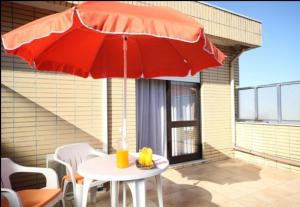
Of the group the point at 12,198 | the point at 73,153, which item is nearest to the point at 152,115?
the point at 73,153

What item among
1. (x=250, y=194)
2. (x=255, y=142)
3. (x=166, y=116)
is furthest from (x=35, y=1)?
(x=255, y=142)

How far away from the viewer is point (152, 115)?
17.0ft

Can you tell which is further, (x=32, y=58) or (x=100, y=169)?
(x=32, y=58)

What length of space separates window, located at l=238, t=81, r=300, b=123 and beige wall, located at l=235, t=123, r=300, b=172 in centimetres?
24

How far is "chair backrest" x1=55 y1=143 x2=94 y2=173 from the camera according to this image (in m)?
3.13

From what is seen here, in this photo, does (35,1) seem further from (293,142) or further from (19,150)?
(293,142)

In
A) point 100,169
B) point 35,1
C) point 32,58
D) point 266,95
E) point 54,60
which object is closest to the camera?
point 100,169

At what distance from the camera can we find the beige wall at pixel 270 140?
4906 millimetres

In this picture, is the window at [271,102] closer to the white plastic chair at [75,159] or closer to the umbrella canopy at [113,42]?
the umbrella canopy at [113,42]

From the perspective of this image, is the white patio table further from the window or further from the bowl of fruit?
the window

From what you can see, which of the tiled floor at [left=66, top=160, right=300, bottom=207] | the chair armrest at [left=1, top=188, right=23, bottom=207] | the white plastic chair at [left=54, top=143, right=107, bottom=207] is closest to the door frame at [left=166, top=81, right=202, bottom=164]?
the tiled floor at [left=66, top=160, right=300, bottom=207]

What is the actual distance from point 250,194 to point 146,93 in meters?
2.78

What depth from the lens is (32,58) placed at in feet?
8.25

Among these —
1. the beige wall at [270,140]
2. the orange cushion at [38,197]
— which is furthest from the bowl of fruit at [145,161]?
the beige wall at [270,140]
